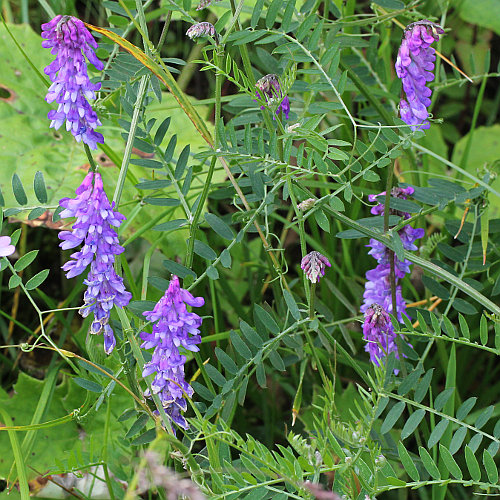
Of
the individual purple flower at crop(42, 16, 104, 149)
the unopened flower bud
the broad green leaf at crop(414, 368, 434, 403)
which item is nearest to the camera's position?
the individual purple flower at crop(42, 16, 104, 149)

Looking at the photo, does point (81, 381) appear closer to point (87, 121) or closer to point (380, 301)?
point (87, 121)

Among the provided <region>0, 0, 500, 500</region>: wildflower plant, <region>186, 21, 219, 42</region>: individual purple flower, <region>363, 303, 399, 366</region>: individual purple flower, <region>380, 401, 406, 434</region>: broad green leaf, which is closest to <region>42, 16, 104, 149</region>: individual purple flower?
<region>0, 0, 500, 500</region>: wildflower plant

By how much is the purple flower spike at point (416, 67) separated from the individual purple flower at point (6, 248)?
632 millimetres

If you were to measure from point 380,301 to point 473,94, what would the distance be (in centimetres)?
Result: 144

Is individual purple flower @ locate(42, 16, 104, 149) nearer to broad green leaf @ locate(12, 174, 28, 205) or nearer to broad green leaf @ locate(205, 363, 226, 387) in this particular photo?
broad green leaf @ locate(12, 174, 28, 205)

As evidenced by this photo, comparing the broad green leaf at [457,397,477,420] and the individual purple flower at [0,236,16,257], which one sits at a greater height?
the individual purple flower at [0,236,16,257]

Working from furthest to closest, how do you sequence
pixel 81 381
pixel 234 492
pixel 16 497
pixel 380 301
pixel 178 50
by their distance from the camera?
pixel 178 50 → pixel 16 497 → pixel 380 301 → pixel 81 381 → pixel 234 492

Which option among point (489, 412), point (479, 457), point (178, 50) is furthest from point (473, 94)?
point (489, 412)

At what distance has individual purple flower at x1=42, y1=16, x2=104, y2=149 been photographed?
86cm

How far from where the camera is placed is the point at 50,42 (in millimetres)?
871

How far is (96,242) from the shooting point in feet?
2.86

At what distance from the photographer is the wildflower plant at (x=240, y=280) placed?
34.9 inches

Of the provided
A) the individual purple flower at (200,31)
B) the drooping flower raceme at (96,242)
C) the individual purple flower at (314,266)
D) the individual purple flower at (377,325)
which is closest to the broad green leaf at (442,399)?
the individual purple flower at (377,325)

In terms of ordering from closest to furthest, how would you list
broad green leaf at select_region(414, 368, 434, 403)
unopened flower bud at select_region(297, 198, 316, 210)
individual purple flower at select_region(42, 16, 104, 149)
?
individual purple flower at select_region(42, 16, 104, 149) < unopened flower bud at select_region(297, 198, 316, 210) < broad green leaf at select_region(414, 368, 434, 403)
